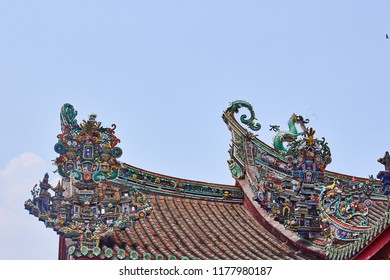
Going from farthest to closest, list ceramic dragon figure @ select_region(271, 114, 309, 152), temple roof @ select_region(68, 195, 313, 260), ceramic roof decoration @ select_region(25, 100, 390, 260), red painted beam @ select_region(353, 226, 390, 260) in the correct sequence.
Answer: ceramic dragon figure @ select_region(271, 114, 309, 152) < temple roof @ select_region(68, 195, 313, 260) < ceramic roof decoration @ select_region(25, 100, 390, 260) < red painted beam @ select_region(353, 226, 390, 260)

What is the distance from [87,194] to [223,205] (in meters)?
4.99

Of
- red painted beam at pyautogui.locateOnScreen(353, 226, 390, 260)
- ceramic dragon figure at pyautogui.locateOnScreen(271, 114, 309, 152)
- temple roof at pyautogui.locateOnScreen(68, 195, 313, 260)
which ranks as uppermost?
ceramic dragon figure at pyautogui.locateOnScreen(271, 114, 309, 152)

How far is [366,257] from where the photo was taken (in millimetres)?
18219

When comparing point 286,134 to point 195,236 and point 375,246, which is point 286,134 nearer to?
point 195,236

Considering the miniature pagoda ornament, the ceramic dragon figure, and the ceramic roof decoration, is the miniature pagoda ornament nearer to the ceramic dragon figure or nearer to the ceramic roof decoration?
the ceramic roof decoration

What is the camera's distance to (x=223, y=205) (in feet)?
83.1

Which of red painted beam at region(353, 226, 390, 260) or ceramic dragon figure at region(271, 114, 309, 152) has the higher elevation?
ceramic dragon figure at region(271, 114, 309, 152)

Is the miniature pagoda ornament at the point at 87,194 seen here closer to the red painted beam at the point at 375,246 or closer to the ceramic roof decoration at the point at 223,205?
the ceramic roof decoration at the point at 223,205

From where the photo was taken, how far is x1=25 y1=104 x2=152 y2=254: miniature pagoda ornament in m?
20.6

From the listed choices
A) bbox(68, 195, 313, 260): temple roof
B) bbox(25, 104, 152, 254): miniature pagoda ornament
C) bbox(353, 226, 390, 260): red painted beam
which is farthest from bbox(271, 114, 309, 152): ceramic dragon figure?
bbox(353, 226, 390, 260): red painted beam

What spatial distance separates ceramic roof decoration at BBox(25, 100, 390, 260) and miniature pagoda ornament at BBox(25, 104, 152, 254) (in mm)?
16

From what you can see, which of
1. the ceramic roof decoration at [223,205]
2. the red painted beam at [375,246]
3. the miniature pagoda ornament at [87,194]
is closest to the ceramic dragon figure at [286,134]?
the ceramic roof decoration at [223,205]

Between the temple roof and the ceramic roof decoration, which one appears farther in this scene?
the temple roof
